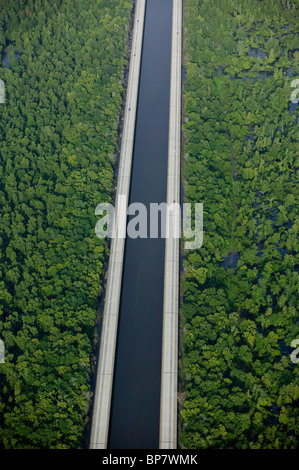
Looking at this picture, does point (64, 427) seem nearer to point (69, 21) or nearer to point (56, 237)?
point (56, 237)

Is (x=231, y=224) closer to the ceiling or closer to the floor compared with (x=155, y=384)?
closer to the ceiling

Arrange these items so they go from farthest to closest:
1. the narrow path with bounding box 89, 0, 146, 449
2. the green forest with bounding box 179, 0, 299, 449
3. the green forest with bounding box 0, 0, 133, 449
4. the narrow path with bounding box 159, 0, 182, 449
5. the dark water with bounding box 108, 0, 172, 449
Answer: the dark water with bounding box 108, 0, 172, 449, the green forest with bounding box 0, 0, 133, 449, the narrow path with bounding box 89, 0, 146, 449, the narrow path with bounding box 159, 0, 182, 449, the green forest with bounding box 179, 0, 299, 449

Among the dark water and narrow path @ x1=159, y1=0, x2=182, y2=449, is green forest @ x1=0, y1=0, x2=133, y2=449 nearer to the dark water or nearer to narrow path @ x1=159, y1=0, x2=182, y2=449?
the dark water

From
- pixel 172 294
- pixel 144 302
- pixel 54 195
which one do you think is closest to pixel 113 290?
pixel 144 302

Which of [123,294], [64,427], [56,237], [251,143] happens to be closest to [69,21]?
[251,143]

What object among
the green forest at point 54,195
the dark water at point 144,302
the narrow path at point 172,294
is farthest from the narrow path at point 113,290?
the narrow path at point 172,294

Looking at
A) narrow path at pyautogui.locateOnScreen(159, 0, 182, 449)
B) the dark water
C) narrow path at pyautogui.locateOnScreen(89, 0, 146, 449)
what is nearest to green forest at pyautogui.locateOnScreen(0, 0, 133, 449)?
narrow path at pyautogui.locateOnScreen(89, 0, 146, 449)
